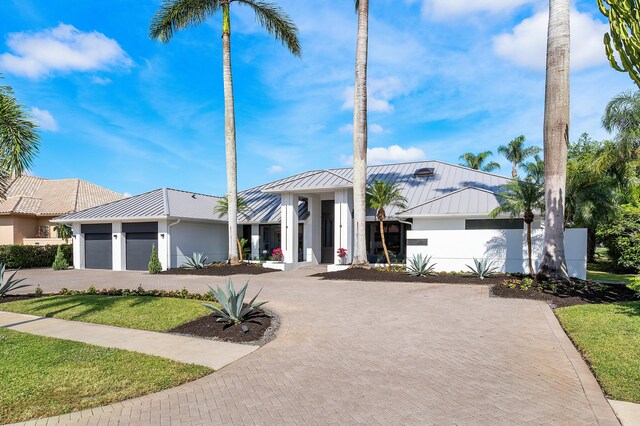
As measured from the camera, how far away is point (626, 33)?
6.68m

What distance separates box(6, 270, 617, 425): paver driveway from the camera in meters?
4.37

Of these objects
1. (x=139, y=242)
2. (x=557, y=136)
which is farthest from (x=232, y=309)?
(x=139, y=242)

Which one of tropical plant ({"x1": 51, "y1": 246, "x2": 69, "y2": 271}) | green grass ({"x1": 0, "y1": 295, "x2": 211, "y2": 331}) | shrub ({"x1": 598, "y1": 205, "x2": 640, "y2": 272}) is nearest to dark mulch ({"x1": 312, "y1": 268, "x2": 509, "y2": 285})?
shrub ({"x1": 598, "y1": 205, "x2": 640, "y2": 272})

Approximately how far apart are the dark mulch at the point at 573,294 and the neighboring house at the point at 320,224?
5.16m

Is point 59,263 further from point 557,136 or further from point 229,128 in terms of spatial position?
point 557,136

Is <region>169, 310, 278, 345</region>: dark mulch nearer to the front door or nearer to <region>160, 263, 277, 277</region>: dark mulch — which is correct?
<region>160, 263, 277, 277</region>: dark mulch

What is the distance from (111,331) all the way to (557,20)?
48.7 ft

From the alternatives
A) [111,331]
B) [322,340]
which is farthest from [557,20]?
[111,331]

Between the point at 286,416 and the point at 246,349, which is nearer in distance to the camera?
the point at 286,416

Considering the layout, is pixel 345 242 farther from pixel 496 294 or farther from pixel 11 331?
pixel 11 331

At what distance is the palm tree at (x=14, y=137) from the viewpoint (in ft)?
31.3

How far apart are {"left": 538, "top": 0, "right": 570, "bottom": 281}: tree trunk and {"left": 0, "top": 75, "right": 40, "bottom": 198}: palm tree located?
1432 cm

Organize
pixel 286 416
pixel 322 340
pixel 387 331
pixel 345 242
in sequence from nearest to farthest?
pixel 286 416
pixel 322 340
pixel 387 331
pixel 345 242

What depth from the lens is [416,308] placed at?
10.3m
